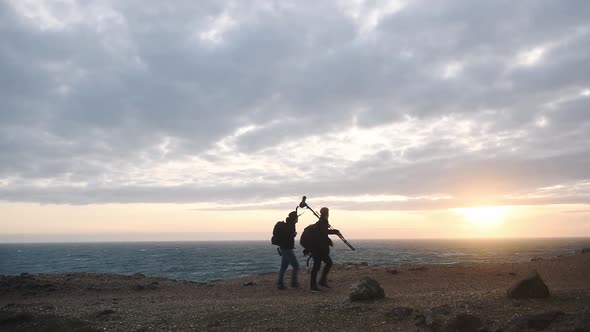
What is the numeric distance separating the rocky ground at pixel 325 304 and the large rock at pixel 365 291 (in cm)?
19

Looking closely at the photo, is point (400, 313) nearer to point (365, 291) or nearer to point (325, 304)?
point (365, 291)

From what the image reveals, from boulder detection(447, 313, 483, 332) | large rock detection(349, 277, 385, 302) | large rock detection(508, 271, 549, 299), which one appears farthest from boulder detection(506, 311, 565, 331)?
large rock detection(349, 277, 385, 302)

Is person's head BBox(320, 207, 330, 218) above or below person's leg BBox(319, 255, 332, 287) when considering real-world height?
above

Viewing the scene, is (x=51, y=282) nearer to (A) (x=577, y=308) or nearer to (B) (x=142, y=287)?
(B) (x=142, y=287)

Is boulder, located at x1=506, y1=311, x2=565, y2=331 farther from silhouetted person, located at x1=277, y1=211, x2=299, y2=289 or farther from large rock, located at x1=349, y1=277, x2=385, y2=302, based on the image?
silhouetted person, located at x1=277, y1=211, x2=299, y2=289

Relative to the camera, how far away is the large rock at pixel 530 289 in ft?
30.3

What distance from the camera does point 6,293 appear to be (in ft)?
55.8

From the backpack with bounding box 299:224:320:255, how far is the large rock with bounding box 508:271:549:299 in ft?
20.8

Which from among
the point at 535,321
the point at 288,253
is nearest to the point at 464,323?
the point at 535,321

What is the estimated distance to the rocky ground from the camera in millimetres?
8422

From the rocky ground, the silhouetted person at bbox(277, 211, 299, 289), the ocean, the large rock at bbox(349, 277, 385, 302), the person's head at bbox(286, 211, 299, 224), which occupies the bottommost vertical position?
the ocean

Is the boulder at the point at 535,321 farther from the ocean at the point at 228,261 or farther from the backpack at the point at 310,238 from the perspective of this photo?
the ocean at the point at 228,261

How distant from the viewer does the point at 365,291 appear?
35.7ft

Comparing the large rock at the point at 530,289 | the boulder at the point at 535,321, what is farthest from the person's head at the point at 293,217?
A: the boulder at the point at 535,321
